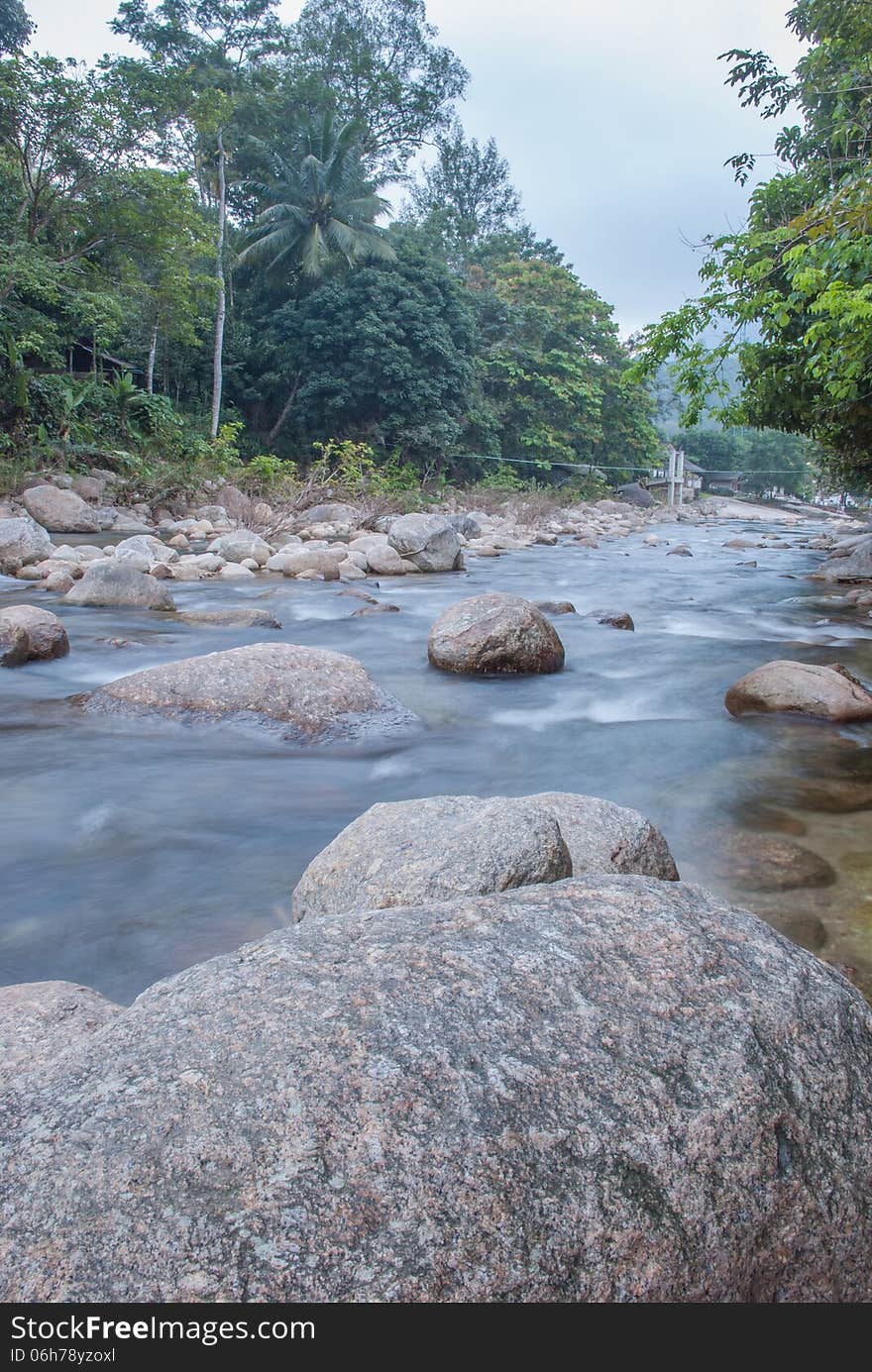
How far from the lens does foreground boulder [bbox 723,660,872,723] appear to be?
5.61 metres

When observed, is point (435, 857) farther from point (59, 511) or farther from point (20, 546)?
point (59, 511)

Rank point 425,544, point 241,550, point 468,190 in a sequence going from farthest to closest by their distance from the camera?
point 468,190 < point 425,544 < point 241,550

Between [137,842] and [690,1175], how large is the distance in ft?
10.7

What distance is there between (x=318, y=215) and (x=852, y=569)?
21.5 m

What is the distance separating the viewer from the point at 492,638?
672cm

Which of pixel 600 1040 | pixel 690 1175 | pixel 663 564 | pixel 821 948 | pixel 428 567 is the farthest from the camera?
pixel 663 564

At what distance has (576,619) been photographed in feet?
31.5

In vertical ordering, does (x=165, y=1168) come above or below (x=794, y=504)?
below

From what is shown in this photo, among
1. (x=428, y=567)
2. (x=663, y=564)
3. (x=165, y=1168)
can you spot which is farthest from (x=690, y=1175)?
(x=663, y=564)

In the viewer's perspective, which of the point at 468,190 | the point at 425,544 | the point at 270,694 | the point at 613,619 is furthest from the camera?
the point at 468,190

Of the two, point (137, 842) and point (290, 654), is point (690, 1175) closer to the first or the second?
point (137, 842)

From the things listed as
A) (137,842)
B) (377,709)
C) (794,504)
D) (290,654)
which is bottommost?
(137,842)

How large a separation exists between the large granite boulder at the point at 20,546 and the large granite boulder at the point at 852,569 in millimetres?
12271

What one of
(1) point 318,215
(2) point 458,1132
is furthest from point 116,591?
(1) point 318,215
